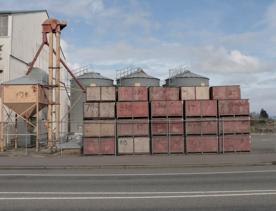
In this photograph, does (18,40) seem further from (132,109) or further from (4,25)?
(132,109)

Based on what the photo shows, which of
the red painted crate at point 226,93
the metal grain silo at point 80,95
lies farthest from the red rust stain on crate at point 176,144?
the metal grain silo at point 80,95

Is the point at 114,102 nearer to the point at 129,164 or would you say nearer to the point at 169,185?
the point at 129,164

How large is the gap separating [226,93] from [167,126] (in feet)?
14.4

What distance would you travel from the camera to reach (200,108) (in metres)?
29.3

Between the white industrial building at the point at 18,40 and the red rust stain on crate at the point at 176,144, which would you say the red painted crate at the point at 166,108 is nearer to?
the red rust stain on crate at the point at 176,144

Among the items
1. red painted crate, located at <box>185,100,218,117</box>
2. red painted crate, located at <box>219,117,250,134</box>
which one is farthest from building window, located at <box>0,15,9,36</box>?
red painted crate, located at <box>219,117,250,134</box>

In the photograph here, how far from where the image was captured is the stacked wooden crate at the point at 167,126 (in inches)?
1141

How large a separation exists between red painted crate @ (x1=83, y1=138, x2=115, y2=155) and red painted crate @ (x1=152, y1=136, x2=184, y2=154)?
258 cm

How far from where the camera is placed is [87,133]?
28828mm

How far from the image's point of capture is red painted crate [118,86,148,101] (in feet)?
96.5

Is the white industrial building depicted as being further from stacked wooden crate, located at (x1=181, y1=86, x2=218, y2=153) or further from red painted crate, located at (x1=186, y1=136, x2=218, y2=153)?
red painted crate, located at (x1=186, y1=136, x2=218, y2=153)

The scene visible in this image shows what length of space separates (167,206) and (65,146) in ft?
71.3

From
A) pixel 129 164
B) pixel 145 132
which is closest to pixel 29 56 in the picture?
pixel 145 132

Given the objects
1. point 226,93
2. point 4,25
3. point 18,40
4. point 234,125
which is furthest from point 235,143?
point 4,25
